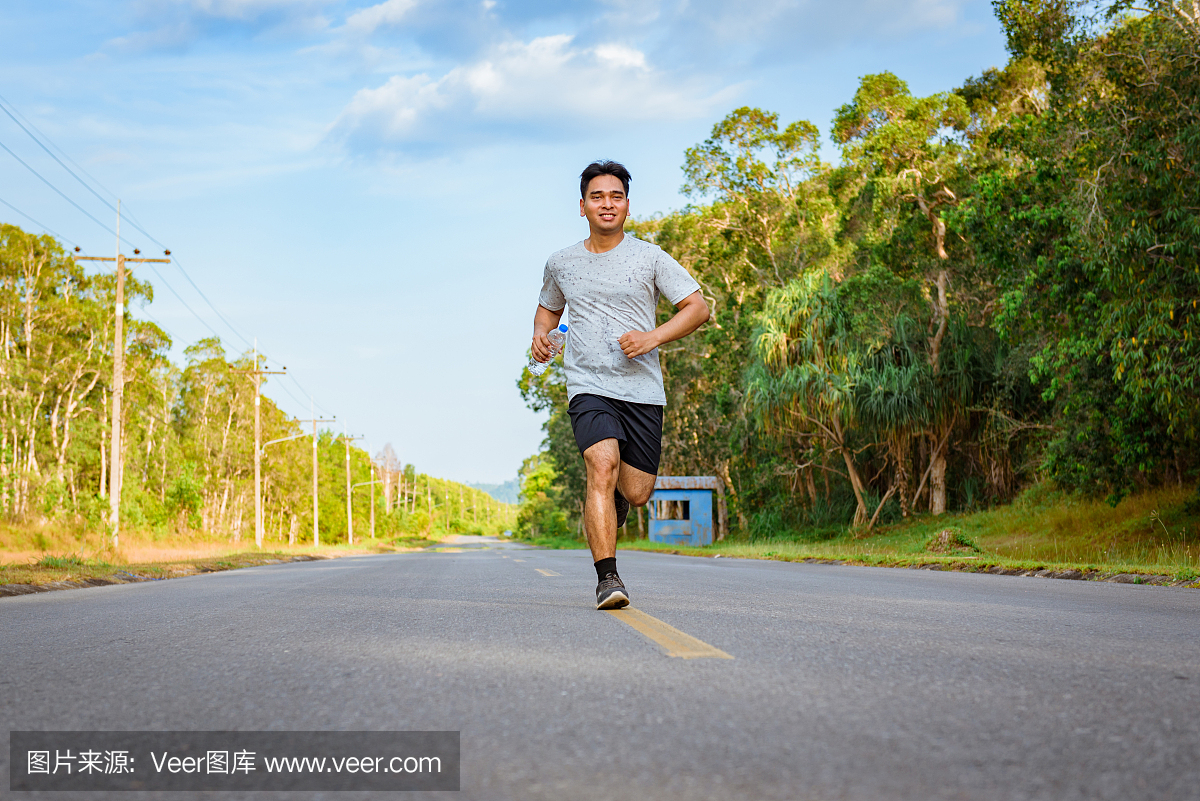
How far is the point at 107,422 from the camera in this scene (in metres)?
47.6

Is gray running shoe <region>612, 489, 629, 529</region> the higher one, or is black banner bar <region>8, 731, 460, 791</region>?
gray running shoe <region>612, 489, 629, 529</region>

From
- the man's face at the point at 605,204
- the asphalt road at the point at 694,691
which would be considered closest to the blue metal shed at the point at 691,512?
the man's face at the point at 605,204

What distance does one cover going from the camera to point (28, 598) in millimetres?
8578

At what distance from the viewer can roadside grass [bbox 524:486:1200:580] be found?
12485mm

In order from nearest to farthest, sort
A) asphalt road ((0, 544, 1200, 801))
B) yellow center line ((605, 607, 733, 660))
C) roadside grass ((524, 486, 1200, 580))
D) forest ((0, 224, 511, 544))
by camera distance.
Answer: asphalt road ((0, 544, 1200, 801)) < yellow center line ((605, 607, 733, 660)) < roadside grass ((524, 486, 1200, 580)) < forest ((0, 224, 511, 544))

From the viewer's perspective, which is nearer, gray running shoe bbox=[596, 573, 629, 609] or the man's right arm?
gray running shoe bbox=[596, 573, 629, 609]

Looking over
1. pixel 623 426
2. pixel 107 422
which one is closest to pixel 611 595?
pixel 623 426

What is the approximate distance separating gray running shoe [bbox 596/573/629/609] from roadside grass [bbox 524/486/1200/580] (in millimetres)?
6160

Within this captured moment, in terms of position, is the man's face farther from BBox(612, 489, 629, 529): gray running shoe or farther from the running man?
BBox(612, 489, 629, 529): gray running shoe

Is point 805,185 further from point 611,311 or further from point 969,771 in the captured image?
point 969,771

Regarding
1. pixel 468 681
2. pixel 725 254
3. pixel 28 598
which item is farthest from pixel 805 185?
pixel 468 681

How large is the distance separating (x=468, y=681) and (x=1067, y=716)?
183 cm

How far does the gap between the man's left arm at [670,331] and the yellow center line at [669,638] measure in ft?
4.85

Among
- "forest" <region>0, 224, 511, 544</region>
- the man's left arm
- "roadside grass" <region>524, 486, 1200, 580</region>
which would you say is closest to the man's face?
the man's left arm
